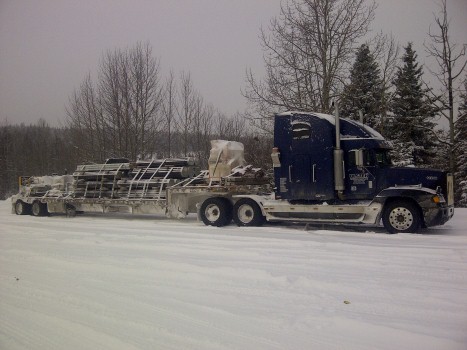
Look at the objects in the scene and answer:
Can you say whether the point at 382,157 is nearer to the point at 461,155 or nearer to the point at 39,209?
the point at 461,155

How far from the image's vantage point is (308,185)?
1085 cm

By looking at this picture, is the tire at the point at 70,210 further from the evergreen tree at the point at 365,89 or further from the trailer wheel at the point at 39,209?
the evergreen tree at the point at 365,89

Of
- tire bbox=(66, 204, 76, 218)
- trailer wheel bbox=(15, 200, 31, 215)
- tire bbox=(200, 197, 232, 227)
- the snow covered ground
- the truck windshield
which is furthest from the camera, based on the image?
trailer wheel bbox=(15, 200, 31, 215)

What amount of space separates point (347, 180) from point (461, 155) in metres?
14.1

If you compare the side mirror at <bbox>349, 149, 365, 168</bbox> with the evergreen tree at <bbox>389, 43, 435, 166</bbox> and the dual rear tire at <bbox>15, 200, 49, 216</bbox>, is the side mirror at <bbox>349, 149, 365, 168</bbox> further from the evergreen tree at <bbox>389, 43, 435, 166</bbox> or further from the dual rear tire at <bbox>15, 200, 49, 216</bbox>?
the dual rear tire at <bbox>15, 200, 49, 216</bbox>

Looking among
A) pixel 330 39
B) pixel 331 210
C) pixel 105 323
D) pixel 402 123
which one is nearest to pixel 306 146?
pixel 331 210

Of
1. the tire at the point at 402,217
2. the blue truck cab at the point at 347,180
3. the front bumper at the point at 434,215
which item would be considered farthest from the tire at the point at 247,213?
the front bumper at the point at 434,215

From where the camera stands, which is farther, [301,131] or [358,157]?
[301,131]

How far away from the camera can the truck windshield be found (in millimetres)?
10336

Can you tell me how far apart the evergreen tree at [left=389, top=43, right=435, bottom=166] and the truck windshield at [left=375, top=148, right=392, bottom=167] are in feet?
31.4

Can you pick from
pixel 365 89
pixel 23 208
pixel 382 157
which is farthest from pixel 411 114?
pixel 23 208

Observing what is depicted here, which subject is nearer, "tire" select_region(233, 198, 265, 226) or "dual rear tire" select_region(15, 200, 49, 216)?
"tire" select_region(233, 198, 265, 226)

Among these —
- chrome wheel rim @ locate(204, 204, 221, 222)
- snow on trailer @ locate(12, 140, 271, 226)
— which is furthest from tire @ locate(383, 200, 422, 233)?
chrome wheel rim @ locate(204, 204, 221, 222)

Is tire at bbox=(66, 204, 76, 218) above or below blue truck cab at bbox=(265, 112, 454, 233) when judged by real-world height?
below
